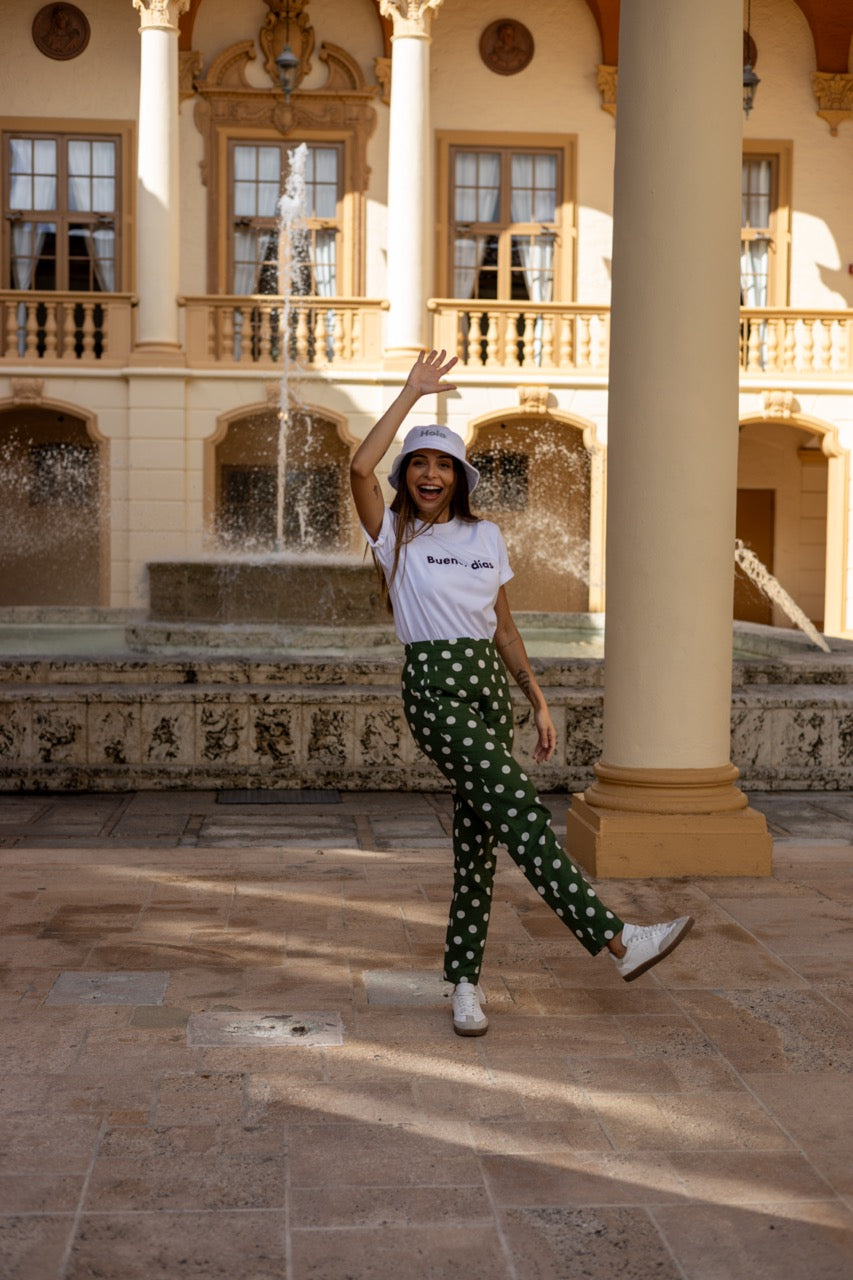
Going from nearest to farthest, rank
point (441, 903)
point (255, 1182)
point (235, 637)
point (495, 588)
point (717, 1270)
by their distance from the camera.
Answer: point (717, 1270) → point (255, 1182) → point (495, 588) → point (441, 903) → point (235, 637)

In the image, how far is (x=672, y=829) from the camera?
18.2ft

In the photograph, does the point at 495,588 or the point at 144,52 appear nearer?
the point at 495,588

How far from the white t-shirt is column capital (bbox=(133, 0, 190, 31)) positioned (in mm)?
16200

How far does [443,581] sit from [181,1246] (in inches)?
66.4

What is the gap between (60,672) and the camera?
7.82m

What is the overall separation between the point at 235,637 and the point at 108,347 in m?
9.93

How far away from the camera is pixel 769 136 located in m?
20.4

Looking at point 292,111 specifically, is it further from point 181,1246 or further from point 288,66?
point 181,1246

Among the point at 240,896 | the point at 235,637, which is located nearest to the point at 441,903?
the point at 240,896

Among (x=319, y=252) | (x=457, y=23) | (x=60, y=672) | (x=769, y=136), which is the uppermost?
(x=457, y=23)

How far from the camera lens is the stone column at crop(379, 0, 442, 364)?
18453 millimetres

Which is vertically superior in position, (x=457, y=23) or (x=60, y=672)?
(x=457, y=23)

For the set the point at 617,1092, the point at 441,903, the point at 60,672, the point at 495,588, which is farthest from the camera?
the point at 60,672

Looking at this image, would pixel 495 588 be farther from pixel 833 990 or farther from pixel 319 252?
pixel 319 252
